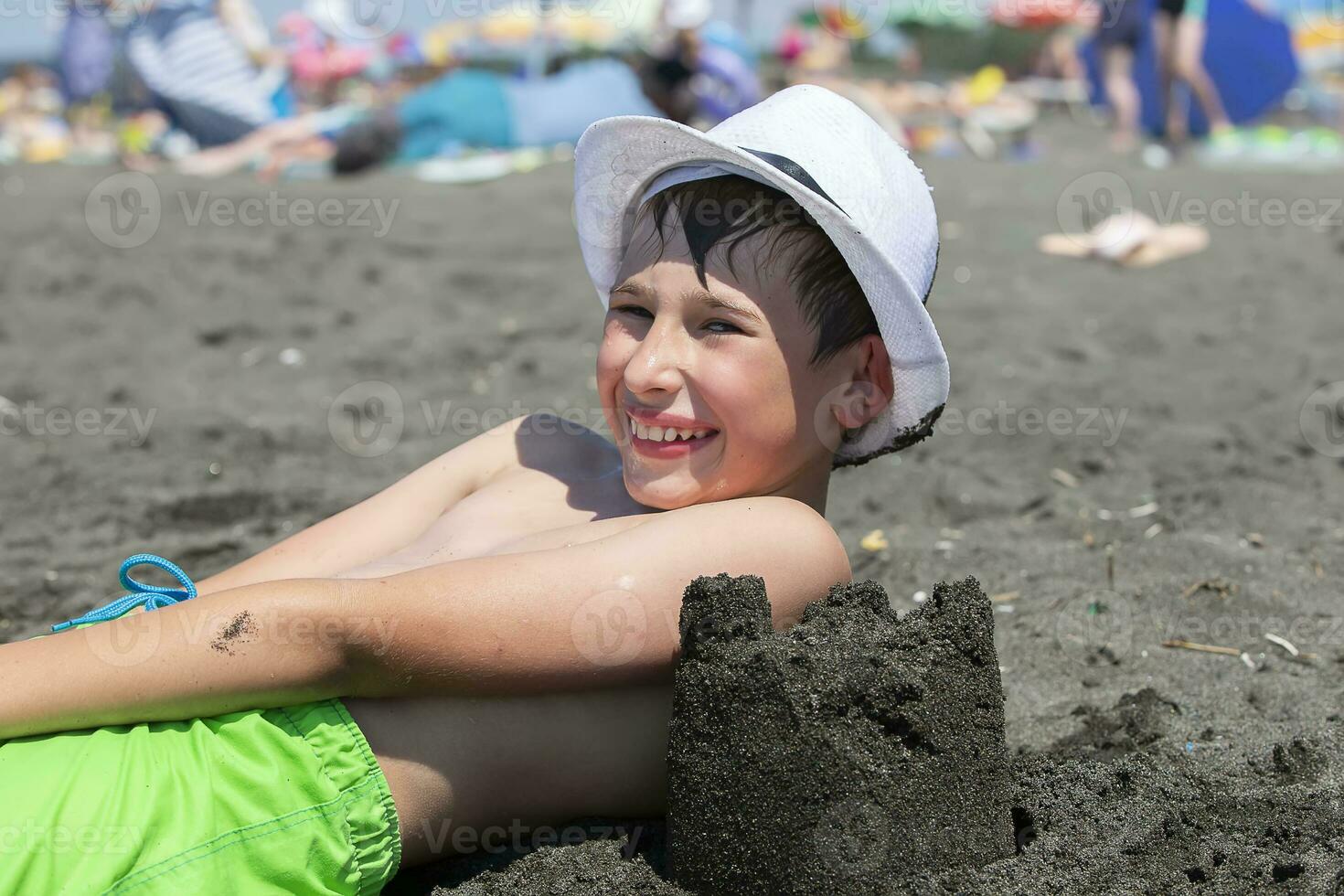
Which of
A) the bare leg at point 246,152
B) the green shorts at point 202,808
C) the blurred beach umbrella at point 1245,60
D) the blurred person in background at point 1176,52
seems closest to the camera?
the green shorts at point 202,808

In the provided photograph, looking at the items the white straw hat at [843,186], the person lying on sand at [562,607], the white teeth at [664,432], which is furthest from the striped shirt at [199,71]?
the white teeth at [664,432]

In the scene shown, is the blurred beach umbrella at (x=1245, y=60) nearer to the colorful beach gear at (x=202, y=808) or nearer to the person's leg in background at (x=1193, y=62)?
the person's leg in background at (x=1193, y=62)

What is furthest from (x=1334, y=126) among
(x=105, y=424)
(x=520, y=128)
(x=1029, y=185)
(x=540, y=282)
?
(x=105, y=424)

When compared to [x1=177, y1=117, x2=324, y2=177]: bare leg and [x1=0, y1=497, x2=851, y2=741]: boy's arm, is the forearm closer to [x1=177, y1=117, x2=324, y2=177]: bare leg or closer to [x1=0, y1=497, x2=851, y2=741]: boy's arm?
[x1=0, y1=497, x2=851, y2=741]: boy's arm

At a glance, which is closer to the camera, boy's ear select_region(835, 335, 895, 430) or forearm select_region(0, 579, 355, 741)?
forearm select_region(0, 579, 355, 741)

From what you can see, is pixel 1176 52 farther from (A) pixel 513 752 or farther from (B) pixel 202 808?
(B) pixel 202 808

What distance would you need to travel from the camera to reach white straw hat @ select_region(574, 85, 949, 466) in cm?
208

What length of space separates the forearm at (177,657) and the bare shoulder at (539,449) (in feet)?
2.49

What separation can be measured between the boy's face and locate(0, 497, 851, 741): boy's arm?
161mm

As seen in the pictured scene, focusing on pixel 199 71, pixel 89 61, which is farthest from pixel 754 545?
pixel 89 61

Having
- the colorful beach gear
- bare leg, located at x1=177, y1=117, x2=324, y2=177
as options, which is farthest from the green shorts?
bare leg, located at x1=177, y1=117, x2=324, y2=177

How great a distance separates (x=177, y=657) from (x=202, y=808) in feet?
0.72

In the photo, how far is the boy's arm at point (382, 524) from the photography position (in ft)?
8.25

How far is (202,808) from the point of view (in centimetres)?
186
